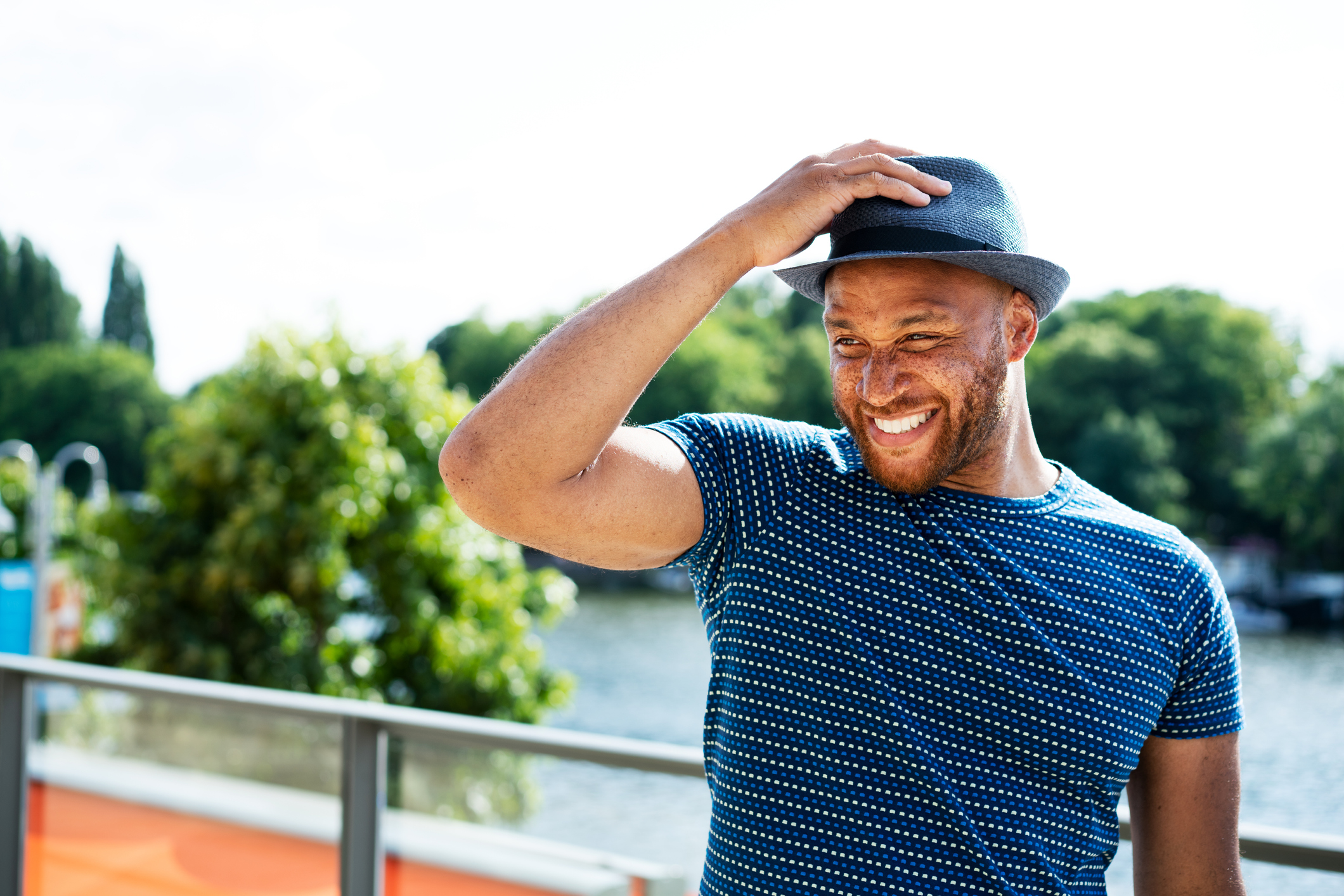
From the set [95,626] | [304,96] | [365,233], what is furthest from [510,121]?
[95,626]

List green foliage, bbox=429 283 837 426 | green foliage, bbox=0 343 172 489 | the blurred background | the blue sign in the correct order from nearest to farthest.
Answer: the blurred background
the blue sign
green foliage, bbox=429 283 837 426
green foliage, bbox=0 343 172 489

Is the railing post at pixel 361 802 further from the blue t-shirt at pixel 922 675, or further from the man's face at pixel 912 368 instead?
the man's face at pixel 912 368

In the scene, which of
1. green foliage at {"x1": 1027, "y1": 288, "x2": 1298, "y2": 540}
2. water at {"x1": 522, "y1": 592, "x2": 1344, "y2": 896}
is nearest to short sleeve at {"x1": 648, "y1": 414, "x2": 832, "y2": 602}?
water at {"x1": 522, "y1": 592, "x2": 1344, "y2": 896}

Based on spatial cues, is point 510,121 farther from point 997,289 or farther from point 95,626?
point 997,289

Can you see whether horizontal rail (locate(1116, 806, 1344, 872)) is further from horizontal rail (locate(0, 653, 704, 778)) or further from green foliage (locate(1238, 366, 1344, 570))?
green foliage (locate(1238, 366, 1344, 570))

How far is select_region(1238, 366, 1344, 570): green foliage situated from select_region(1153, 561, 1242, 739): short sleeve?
3916 centimetres

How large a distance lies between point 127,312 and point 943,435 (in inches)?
2396

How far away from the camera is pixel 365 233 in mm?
64938

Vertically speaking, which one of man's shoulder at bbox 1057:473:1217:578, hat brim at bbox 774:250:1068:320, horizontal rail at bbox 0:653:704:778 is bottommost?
horizontal rail at bbox 0:653:704:778

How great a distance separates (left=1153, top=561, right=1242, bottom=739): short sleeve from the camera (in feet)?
4.81

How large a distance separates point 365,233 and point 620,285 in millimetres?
66638

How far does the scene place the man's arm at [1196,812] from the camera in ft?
4.82

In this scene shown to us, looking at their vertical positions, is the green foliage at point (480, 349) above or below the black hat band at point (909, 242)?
above

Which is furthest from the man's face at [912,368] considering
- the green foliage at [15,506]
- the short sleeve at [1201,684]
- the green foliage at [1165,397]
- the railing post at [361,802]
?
the green foliage at [1165,397]
